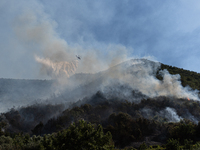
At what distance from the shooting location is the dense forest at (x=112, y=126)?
17984 mm

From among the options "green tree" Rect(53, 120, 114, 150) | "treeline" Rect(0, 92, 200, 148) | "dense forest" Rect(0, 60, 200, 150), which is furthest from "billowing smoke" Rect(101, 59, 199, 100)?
"green tree" Rect(53, 120, 114, 150)

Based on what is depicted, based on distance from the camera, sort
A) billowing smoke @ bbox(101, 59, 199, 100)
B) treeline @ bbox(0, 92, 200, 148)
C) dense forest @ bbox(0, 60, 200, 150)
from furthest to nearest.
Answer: billowing smoke @ bbox(101, 59, 199, 100)
treeline @ bbox(0, 92, 200, 148)
dense forest @ bbox(0, 60, 200, 150)

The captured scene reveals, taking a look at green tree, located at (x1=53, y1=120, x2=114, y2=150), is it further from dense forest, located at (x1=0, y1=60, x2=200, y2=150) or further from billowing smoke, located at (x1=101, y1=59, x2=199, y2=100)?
billowing smoke, located at (x1=101, y1=59, x2=199, y2=100)

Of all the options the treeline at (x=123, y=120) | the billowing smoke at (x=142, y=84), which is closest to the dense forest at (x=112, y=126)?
the treeline at (x=123, y=120)

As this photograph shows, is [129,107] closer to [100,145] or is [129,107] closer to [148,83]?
[148,83]

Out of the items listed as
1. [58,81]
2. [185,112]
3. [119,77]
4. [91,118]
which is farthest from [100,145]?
[58,81]

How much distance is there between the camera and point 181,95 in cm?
7194

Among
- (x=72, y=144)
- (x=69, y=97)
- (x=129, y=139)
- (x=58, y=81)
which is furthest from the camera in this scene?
(x=58, y=81)

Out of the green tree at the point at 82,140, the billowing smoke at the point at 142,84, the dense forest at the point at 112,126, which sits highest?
the billowing smoke at the point at 142,84

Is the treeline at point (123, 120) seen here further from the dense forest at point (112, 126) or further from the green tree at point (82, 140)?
the green tree at point (82, 140)

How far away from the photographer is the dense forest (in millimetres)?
17984

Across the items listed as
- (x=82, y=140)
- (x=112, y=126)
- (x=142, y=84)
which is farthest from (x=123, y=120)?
(x=142, y=84)

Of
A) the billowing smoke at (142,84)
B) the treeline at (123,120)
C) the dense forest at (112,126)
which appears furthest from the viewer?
the billowing smoke at (142,84)

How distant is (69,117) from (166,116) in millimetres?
31408
